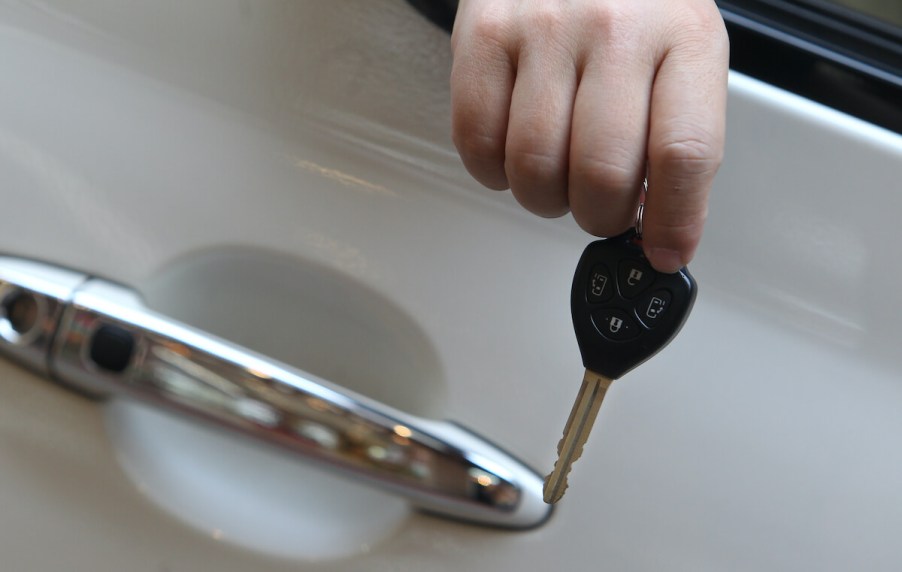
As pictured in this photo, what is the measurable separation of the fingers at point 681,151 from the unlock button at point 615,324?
1.1 inches

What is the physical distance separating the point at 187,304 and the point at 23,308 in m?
0.09

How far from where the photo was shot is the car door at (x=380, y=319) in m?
0.43

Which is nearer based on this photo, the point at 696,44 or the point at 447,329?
the point at 696,44

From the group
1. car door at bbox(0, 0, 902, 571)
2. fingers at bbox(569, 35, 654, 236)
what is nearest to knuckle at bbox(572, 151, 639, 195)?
fingers at bbox(569, 35, 654, 236)

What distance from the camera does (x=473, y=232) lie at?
470 mm

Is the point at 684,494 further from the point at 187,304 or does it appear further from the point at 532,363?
the point at 187,304

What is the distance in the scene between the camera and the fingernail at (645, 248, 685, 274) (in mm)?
337

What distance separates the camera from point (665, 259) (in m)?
0.34

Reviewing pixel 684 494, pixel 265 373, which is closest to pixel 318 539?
pixel 265 373

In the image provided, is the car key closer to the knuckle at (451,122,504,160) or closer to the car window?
the knuckle at (451,122,504,160)

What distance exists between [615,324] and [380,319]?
0.16 m

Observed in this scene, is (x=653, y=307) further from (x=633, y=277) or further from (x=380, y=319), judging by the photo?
(x=380, y=319)

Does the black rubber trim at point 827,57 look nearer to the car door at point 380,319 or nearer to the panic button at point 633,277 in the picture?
the car door at point 380,319

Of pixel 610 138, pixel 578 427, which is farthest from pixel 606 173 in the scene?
pixel 578 427
